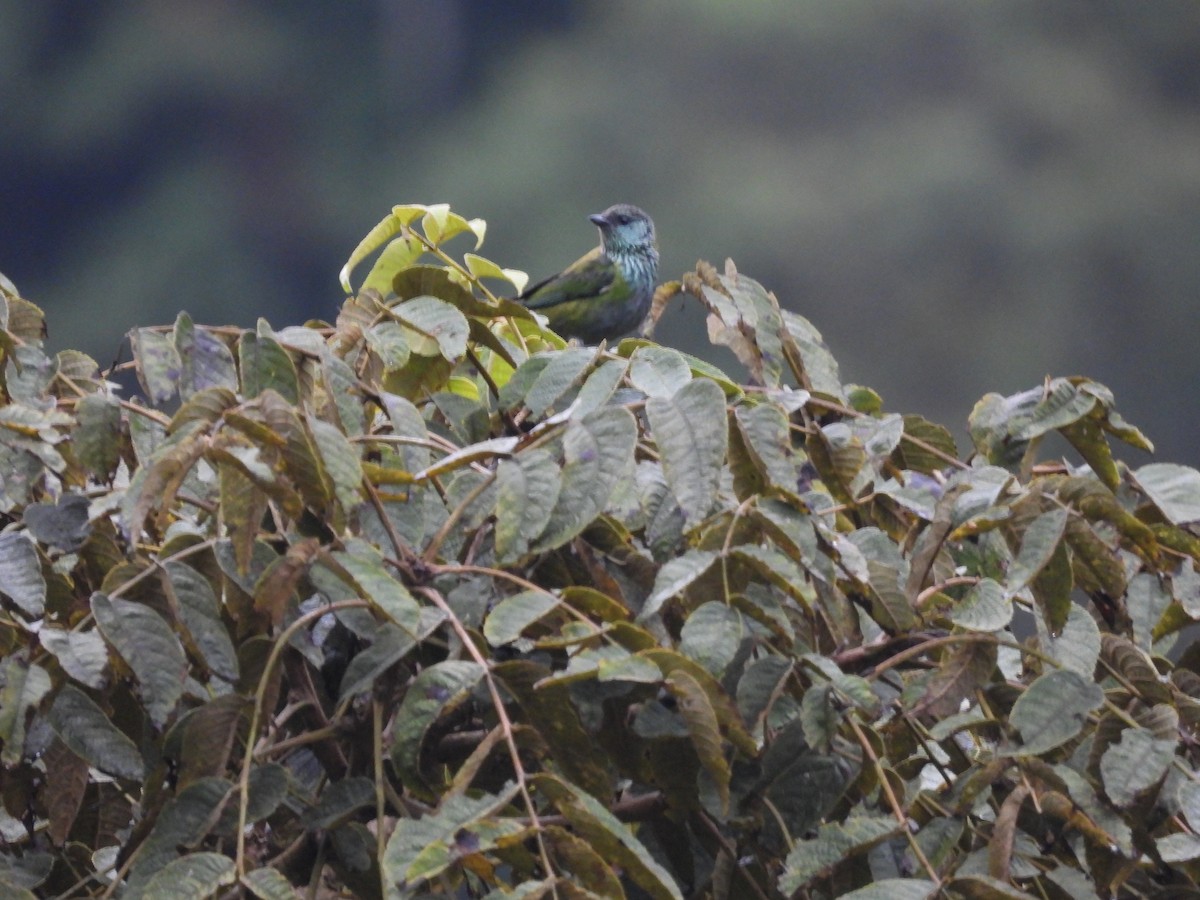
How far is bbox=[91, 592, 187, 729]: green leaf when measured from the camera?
810mm

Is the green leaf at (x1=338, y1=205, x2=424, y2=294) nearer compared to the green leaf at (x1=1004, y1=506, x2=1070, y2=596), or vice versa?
the green leaf at (x1=1004, y1=506, x2=1070, y2=596)

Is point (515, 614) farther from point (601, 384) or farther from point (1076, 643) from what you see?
point (1076, 643)

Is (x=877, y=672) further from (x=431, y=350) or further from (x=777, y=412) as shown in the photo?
(x=431, y=350)

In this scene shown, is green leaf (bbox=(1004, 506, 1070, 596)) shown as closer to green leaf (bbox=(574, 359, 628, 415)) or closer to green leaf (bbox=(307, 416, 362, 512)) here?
green leaf (bbox=(574, 359, 628, 415))

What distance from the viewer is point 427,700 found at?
79 cm

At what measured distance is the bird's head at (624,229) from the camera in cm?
350

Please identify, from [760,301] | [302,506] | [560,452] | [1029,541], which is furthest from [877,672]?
[760,301]

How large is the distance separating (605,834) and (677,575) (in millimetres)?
165

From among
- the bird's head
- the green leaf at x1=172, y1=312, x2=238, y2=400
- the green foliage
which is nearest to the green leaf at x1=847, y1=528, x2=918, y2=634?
the green foliage

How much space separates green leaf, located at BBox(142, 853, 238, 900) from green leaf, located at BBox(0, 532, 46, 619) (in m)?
0.19

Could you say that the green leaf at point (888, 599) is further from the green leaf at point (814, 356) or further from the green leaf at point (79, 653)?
the green leaf at point (79, 653)

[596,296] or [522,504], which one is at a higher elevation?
[522,504]

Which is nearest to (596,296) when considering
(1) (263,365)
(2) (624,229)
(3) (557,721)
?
(2) (624,229)

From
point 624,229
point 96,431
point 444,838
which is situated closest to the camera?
point 444,838
